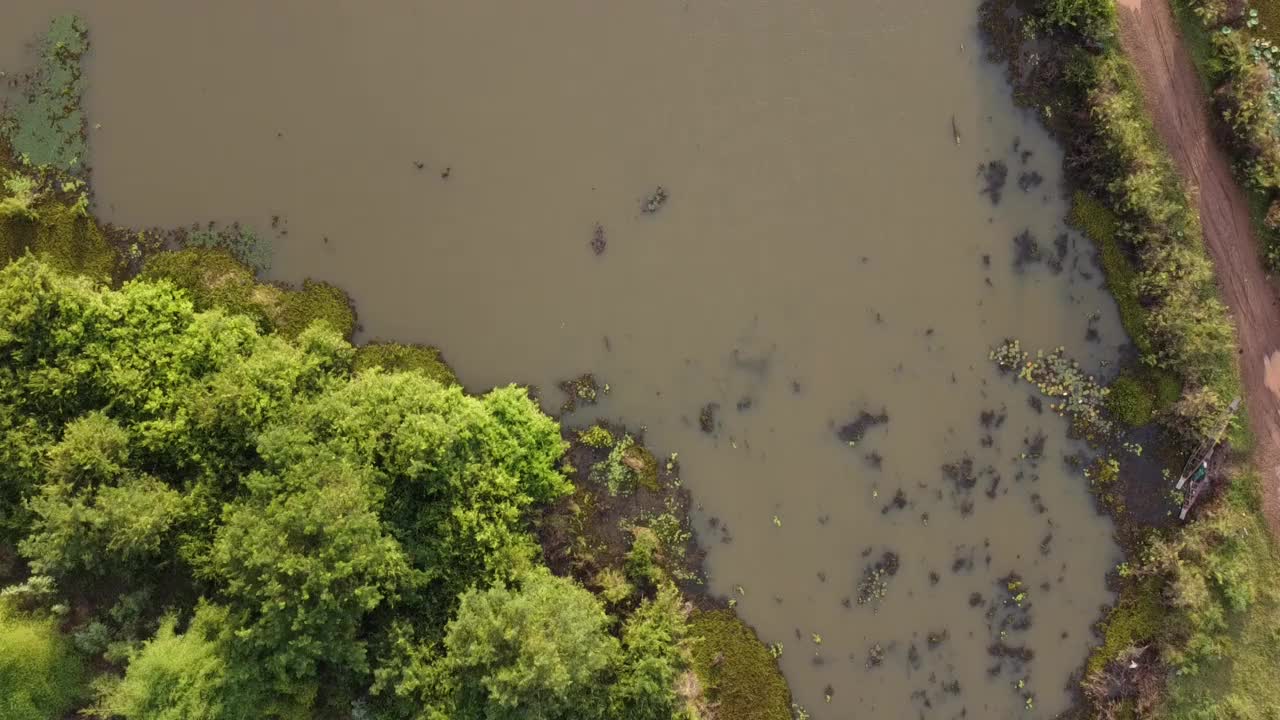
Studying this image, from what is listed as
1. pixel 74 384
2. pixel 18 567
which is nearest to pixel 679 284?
pixel 74 384

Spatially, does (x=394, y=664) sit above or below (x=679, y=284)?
below

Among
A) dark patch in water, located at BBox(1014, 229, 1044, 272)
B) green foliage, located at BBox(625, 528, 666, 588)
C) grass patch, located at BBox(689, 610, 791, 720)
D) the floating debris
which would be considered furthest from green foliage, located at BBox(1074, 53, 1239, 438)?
green foliage, located at BBox(625, 528, 666, 588)

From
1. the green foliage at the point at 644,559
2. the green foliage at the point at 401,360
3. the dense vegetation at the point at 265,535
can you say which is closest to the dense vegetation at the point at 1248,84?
the green foliage at the point at 644,559

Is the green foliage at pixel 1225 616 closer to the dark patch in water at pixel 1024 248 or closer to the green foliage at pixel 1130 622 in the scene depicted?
the green foliage at pixel 1130 622

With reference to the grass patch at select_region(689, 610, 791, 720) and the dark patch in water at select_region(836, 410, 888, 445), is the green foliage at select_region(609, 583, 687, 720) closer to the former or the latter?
the grass patch at select_region(689, 610, 791, 720)

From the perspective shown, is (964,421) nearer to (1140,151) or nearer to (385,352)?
(1140,151)

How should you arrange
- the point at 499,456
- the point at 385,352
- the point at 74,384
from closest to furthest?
the point at 74,384, the point at 499,456, the point at 385,352

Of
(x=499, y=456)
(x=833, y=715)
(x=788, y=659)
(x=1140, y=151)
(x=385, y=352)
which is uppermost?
(x=385, y=352)

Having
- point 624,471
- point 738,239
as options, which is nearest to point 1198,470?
point 738,239
